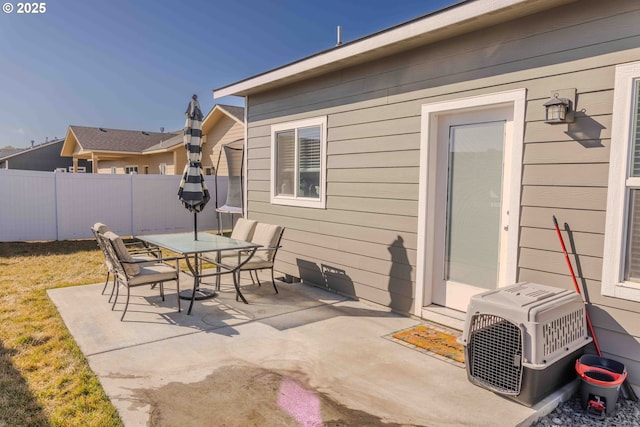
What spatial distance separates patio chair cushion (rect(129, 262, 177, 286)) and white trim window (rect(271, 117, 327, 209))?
2060 millimetres

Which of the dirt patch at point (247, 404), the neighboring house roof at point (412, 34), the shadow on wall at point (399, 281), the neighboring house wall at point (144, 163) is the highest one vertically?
the neighboring house roof at point (412, 34)

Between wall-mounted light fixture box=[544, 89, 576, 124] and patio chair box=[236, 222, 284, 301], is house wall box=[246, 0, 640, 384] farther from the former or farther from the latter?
patio chair box=[236, 222, 284, 301]

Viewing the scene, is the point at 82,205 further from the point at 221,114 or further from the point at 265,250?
the point at 265,250

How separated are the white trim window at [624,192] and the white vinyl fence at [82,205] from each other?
10.5 metres

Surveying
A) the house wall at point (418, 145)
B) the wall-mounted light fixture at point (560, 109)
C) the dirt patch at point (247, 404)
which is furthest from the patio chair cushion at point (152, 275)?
the wall-mounted light fixture at point (560, 109)

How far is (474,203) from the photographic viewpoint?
3.86 m

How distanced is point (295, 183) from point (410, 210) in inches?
84.8

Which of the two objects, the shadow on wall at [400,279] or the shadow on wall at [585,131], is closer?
the shadow on wall at [585,131]

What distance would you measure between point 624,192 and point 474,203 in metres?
1.24

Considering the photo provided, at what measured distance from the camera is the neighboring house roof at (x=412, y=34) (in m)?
3.24

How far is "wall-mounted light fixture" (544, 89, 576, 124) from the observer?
119 inches

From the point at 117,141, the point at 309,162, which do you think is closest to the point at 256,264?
the point at 309,162

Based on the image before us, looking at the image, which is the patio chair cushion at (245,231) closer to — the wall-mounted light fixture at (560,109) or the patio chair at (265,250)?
the patio chair at (265,250)

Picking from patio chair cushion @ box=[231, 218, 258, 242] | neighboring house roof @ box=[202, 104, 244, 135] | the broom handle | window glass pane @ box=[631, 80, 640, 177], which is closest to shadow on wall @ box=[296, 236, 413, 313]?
the broom handle
